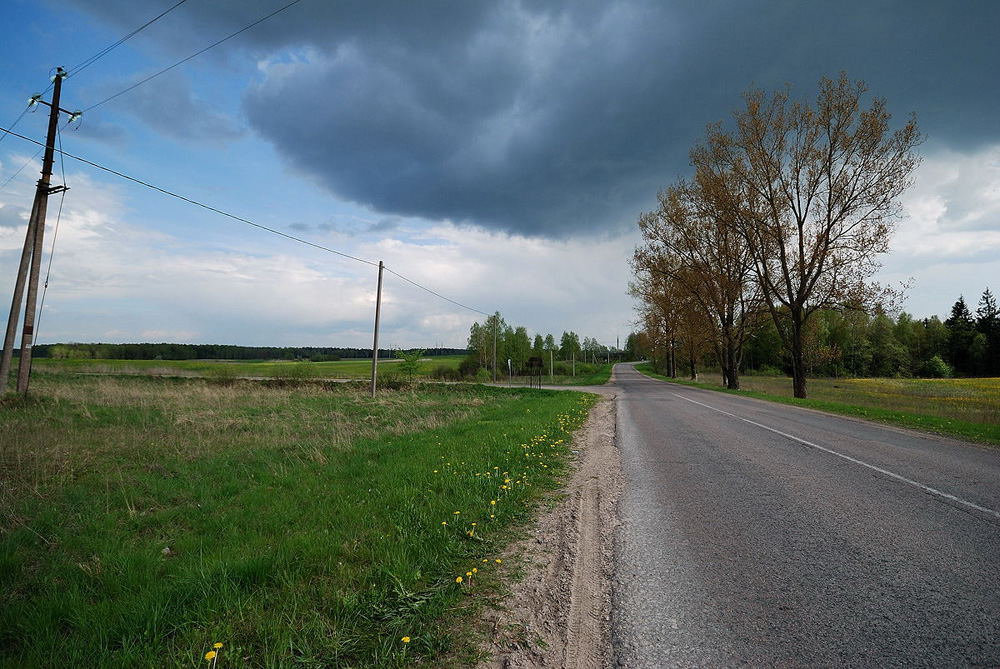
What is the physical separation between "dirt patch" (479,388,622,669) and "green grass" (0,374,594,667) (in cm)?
29

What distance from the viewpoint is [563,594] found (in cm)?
345

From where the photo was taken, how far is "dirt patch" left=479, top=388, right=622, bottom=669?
2713 mm

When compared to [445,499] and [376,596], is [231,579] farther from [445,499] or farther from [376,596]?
[445,499]

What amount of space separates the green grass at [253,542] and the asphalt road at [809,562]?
1334 mm

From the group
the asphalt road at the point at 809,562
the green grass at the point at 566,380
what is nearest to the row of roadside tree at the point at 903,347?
the green grass at the point at 566,380

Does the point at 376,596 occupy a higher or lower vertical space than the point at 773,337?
lower

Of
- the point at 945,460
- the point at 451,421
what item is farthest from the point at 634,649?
the point at 451,421

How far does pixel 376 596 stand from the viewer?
3.32 metres

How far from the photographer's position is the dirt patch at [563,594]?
271 centimetres

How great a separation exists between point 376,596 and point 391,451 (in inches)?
249

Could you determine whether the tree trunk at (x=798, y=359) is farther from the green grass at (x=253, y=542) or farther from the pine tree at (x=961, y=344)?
the pine tree at (x=961, y=344)

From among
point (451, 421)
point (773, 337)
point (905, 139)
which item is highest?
point (905, 139)

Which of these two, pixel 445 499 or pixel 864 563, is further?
pixel 445 499

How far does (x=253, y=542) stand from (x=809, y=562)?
545cm
